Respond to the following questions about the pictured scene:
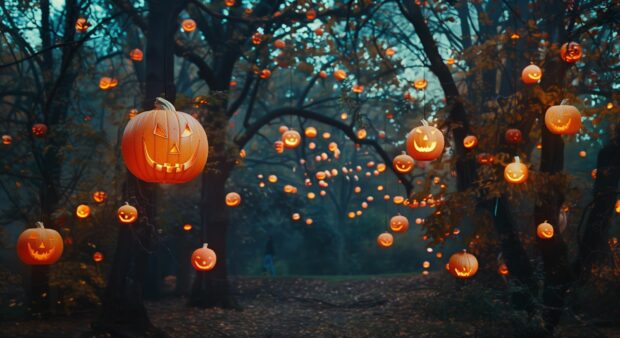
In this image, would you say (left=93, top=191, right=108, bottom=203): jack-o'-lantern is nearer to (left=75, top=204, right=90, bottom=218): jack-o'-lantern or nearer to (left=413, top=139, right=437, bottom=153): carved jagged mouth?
(left=75, top=204, right=90, bottom=218): jack-o'-lantern

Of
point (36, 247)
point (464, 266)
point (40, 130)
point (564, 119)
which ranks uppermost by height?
point (40, 130)

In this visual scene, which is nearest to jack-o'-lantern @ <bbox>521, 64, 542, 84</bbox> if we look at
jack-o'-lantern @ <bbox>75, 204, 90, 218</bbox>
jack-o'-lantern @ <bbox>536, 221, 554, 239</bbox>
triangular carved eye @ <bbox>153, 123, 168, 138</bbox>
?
jack-o'-lantern @ <bbox>536, 221, 554, 239</bbox>

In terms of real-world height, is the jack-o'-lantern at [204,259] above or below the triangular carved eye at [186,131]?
below

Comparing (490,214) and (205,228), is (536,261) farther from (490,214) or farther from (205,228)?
(205,228)

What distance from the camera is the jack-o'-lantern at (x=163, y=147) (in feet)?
21.0

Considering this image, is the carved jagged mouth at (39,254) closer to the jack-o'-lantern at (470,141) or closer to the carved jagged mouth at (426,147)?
the carved jagged mouth at (426,147)

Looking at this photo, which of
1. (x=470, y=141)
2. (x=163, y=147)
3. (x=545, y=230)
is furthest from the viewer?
(x=470, y=141)

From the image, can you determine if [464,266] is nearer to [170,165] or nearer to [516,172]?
[516,172]

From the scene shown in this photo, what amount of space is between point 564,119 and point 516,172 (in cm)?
108

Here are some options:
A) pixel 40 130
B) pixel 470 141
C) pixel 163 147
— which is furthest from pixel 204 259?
pixel 163 147

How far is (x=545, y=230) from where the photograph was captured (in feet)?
32.5

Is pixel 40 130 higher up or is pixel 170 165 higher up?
pixel 40 130

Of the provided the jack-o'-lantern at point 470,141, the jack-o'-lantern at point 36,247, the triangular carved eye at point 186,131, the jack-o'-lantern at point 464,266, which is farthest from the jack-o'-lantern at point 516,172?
the jack-o'-lantern at point 36,247

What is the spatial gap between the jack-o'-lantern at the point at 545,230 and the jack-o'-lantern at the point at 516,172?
1088 millimetres
